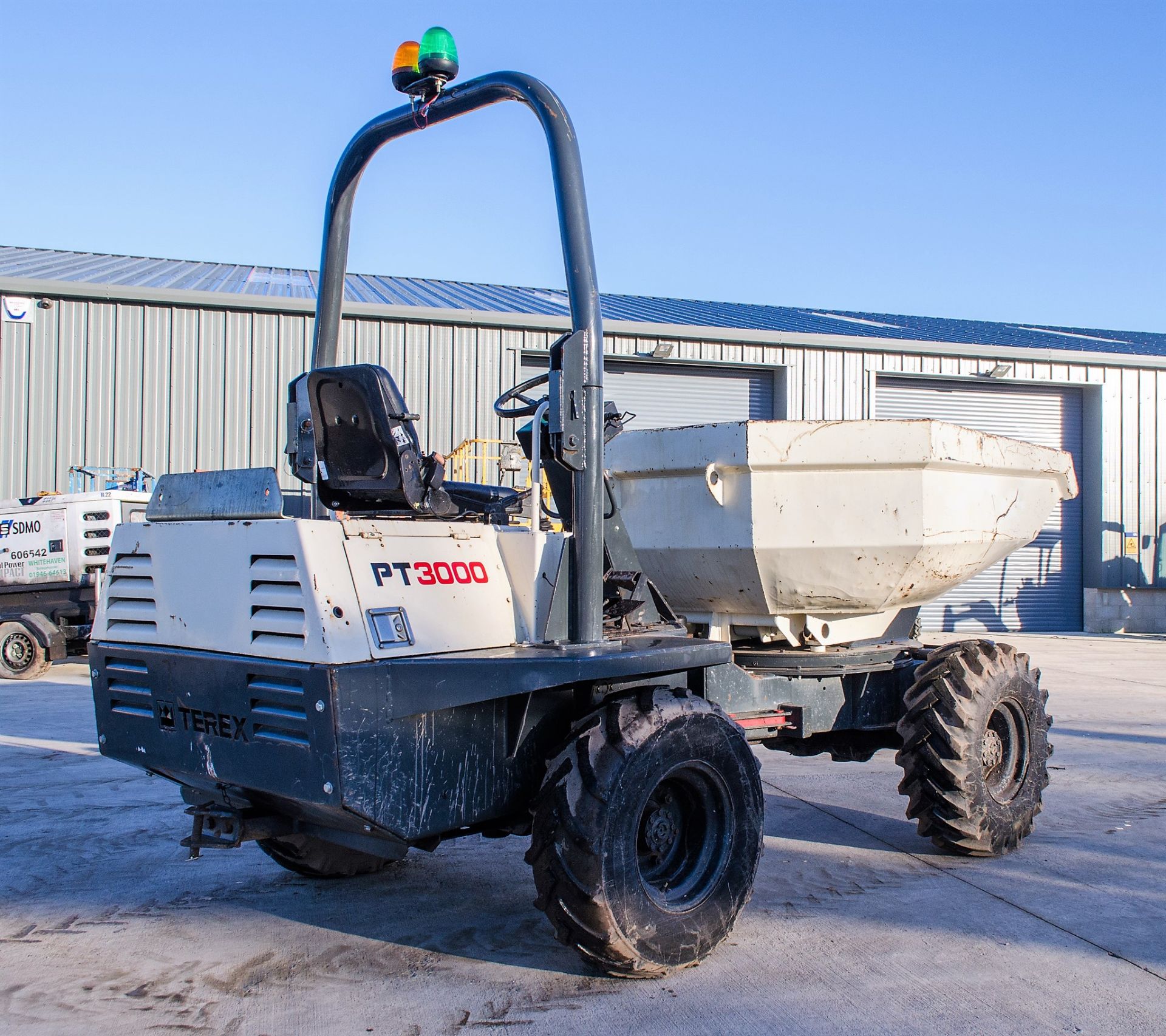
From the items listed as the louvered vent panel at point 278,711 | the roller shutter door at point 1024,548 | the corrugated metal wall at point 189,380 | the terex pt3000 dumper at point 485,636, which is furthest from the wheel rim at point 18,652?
the roller shutter door at point 1024,548

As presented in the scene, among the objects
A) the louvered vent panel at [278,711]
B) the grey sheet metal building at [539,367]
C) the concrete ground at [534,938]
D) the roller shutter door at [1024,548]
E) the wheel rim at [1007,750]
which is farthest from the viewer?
the roller shutter door at [1024,548]

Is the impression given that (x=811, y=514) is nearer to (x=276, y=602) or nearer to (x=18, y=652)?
(x=276, y=602)

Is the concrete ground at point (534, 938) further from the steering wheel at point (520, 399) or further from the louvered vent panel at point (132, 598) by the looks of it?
the steering wheel at point (520, 399)

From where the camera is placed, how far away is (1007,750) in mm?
5363

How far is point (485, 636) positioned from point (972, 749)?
255cm

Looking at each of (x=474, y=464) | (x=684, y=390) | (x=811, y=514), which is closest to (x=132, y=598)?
(x=811, y=514)

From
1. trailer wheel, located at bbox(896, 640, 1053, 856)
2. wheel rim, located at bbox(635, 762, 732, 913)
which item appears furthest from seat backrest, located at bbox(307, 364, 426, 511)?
trailer wheel, located at bbox(896, 640, 1053, 856)

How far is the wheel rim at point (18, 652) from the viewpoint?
12250 mm

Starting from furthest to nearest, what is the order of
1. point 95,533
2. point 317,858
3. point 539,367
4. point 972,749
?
1. point 539,367
2. point 95,533
3. point 972,749
4. point 317,858

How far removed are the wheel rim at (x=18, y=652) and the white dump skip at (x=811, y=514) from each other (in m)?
9.58

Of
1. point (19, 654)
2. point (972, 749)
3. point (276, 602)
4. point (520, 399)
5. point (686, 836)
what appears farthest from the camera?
point (19, 654)

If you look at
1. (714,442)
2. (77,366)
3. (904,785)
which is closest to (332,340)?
(714,442)

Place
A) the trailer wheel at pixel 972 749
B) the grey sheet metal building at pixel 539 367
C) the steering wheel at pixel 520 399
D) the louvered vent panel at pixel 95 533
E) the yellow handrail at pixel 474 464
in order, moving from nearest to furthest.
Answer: the steering wheel at pixel 520 399
the trailer wheel at pixel 972 749
the louvered vent panel at pixel 95 533
the yellow handrail at pixel 474 464
the grey sheet metal building at pixel 539 367

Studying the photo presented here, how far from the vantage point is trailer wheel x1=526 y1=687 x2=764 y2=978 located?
339 cm
